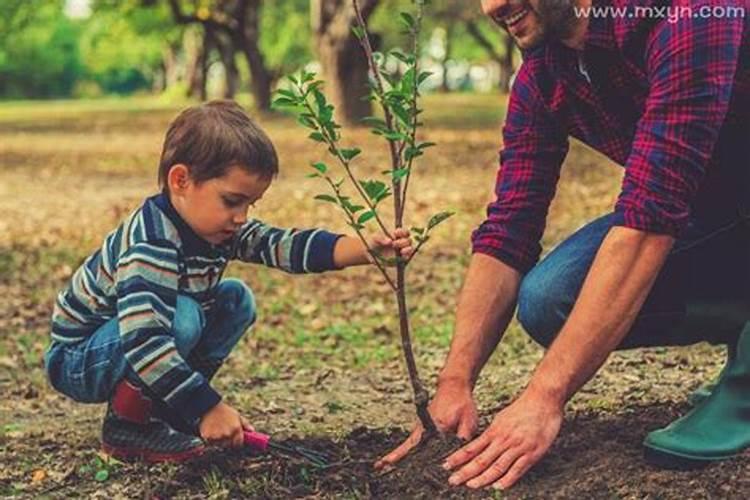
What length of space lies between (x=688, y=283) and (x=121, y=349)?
5.13 ft

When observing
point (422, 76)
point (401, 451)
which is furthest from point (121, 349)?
point (422, 76)

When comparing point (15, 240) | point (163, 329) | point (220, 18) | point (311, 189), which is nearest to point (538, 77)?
point (163, 329)

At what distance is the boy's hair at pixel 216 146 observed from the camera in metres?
3.60

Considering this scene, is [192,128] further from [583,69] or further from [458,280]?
[458,280]

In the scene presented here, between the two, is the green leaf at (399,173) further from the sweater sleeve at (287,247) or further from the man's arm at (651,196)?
the sweater sleeve at (287,247)

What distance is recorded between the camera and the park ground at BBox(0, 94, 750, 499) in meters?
Answer: 3.52

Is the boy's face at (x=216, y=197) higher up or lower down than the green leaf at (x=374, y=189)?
lower down

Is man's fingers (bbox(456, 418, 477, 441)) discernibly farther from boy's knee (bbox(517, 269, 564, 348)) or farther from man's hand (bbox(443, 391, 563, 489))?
boy's knee (bbox(517, 269, 564, 348))

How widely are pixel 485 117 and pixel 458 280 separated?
20.4 meters

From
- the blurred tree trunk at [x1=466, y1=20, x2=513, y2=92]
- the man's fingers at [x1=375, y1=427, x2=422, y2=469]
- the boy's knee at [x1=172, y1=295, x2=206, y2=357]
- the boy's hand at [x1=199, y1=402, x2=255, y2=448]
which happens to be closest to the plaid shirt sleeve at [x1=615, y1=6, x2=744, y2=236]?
the man's fingers at [x1=375, y1=427, x2=422, y2=469]

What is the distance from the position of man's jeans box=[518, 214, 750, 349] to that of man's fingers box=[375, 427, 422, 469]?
0.42 meters

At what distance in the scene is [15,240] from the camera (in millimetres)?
10797

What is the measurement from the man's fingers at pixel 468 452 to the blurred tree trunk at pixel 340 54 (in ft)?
57.7

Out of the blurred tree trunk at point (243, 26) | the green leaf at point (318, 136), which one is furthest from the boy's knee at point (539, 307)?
the blurred tree trunk at point (243, 26)
